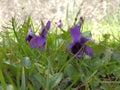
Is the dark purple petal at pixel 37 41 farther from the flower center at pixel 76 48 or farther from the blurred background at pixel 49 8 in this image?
the blurred background at pixel 49 8

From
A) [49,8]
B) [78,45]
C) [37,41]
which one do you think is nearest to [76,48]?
[78,45]

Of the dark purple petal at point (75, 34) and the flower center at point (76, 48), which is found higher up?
the dark purple petal at point (75, 34)

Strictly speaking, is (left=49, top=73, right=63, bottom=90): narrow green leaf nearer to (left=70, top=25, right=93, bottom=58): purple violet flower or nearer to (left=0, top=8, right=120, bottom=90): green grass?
(left=0, top=8, right=120, bottom=90): green grass

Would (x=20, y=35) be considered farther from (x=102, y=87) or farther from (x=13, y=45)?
(x=102, y=87)

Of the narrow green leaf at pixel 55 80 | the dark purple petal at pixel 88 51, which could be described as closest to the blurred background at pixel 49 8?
the dark purple petal at pixel 88 51

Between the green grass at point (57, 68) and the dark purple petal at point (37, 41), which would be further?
the dark purple petal at point (37, 41)

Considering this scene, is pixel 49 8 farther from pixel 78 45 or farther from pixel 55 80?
pixel 55 80
